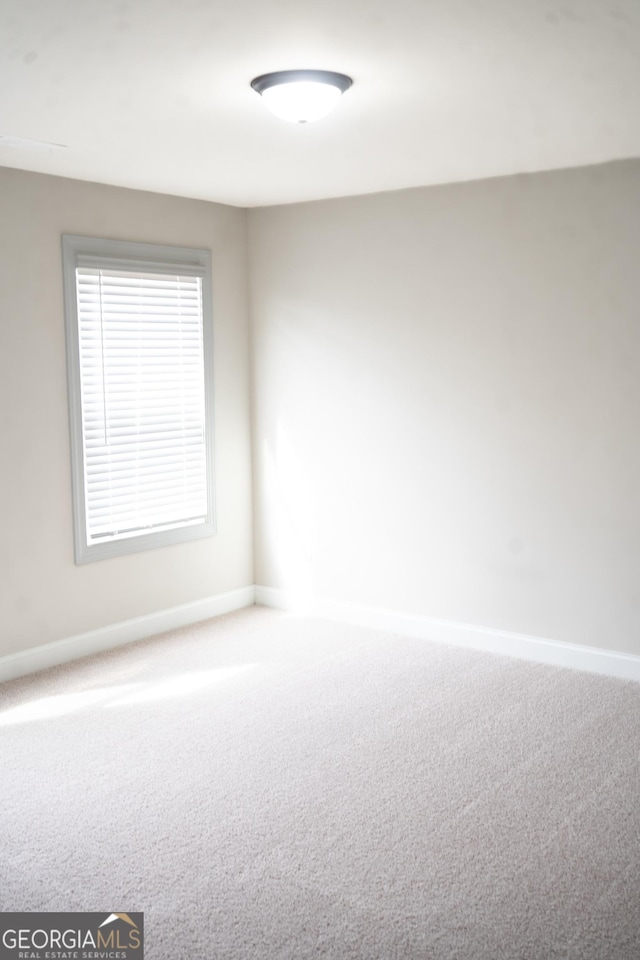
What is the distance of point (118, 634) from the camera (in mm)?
5094

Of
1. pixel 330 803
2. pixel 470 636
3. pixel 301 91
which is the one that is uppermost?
pixel 301 91

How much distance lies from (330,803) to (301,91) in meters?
2.50

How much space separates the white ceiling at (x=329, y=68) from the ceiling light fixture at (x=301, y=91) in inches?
2.9

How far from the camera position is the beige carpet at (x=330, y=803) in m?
2.64

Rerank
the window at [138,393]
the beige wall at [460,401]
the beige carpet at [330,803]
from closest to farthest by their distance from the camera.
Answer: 1. the beige carpet at [330,803]
2. the beige wall at [460,401]
3. the window at [138,393]

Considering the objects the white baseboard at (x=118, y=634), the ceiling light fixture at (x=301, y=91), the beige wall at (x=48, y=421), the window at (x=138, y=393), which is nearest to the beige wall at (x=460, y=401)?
the white baseboard at (x=118, y=634)

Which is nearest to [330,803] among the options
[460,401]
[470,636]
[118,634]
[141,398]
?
[470,636]

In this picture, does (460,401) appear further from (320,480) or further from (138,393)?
(138,393)

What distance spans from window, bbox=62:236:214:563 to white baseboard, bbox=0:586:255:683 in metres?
0.42

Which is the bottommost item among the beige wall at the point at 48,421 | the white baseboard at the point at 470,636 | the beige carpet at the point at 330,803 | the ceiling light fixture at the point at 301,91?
the beige carpet at the point at 330,803

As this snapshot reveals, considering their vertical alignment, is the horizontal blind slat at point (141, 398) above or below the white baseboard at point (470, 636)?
above

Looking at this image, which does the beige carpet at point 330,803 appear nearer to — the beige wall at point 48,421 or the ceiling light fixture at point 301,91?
the beige wall at point 48,421

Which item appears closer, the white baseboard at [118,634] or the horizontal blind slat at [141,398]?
the white baseboard at [118,634]

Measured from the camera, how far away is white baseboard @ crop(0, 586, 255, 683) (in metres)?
4.63
